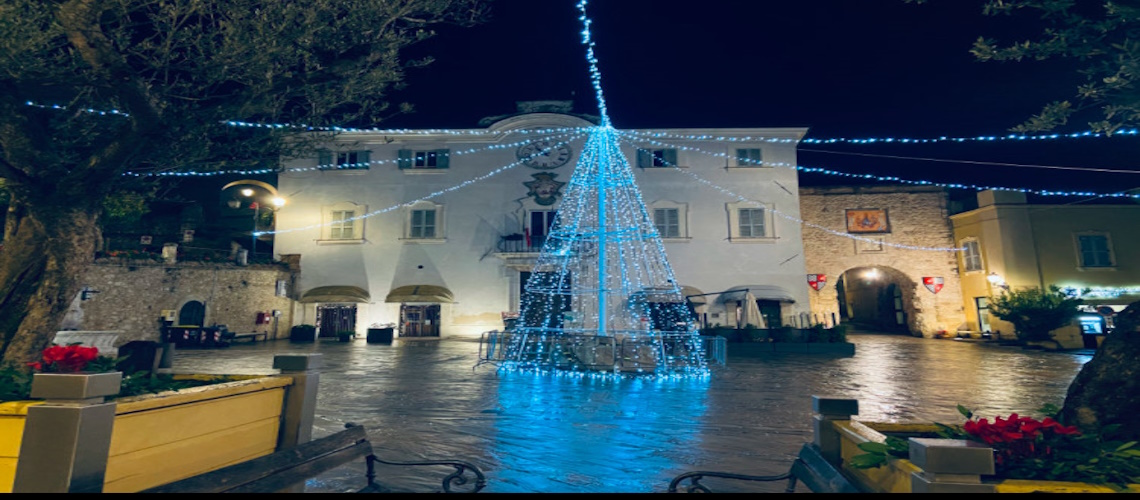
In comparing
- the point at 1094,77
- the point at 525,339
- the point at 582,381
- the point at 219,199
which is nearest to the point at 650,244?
the point at 525,339

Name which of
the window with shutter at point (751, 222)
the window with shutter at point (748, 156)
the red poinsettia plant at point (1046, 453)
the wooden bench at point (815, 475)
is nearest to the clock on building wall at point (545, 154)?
the window with shutter at point (748, 156)

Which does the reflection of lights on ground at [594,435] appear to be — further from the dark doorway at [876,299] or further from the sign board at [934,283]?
the dark doorway at [876,299]

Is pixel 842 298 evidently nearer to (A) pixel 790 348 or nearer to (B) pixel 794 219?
(B) pixel 794 219

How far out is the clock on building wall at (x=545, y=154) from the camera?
68.8ft

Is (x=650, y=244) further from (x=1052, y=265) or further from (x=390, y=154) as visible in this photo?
(x=1052, y=265)

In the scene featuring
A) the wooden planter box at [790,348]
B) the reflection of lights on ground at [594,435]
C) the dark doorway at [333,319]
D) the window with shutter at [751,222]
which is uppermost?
the window with shutter at [751,222]

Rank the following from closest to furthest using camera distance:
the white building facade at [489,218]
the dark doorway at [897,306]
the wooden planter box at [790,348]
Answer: the wooden planter box at [790,348], the white building facade at [489,218], the dark doorway at [897,306]

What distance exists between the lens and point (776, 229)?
2030 centimetres

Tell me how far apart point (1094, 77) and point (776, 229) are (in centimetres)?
1590

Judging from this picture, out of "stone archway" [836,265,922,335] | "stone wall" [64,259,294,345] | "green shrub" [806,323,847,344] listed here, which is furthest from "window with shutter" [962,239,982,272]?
"stone wall" [64,259,294,345]

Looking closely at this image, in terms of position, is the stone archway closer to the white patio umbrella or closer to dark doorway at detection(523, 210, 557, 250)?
the white patio umbrella

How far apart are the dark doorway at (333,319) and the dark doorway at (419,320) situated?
2.08 metres

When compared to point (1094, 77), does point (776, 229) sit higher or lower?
higher

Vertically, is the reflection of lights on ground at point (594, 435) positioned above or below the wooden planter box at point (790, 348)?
below
